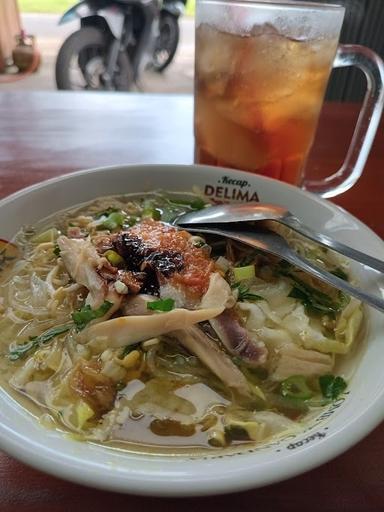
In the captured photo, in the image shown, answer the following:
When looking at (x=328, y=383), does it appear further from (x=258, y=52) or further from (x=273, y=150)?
(x=258, y=52)

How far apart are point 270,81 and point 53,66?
512 cm

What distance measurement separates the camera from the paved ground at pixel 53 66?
5133mm

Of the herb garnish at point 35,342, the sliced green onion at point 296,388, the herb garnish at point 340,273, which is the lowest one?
the herb garnish at point 35,342

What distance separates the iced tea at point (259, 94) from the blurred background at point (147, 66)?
191 cm

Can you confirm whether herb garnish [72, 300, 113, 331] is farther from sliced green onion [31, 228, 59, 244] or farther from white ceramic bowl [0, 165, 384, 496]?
sliced green onion [31, 228, 59, 244]

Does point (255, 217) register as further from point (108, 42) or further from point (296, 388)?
point (108, 42)

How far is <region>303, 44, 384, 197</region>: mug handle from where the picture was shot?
133 cm

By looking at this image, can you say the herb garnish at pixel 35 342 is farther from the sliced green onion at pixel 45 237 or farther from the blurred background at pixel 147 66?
the blurred background at pixel 147 66

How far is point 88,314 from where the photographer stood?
2.96ft

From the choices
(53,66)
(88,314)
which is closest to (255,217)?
(88,314)

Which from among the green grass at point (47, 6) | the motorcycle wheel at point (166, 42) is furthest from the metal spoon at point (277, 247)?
the green grass at point (47, 6)

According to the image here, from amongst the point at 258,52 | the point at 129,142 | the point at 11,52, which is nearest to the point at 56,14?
the point at 11,52

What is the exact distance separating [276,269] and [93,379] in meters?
0.48

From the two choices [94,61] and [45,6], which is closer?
[94,61]
